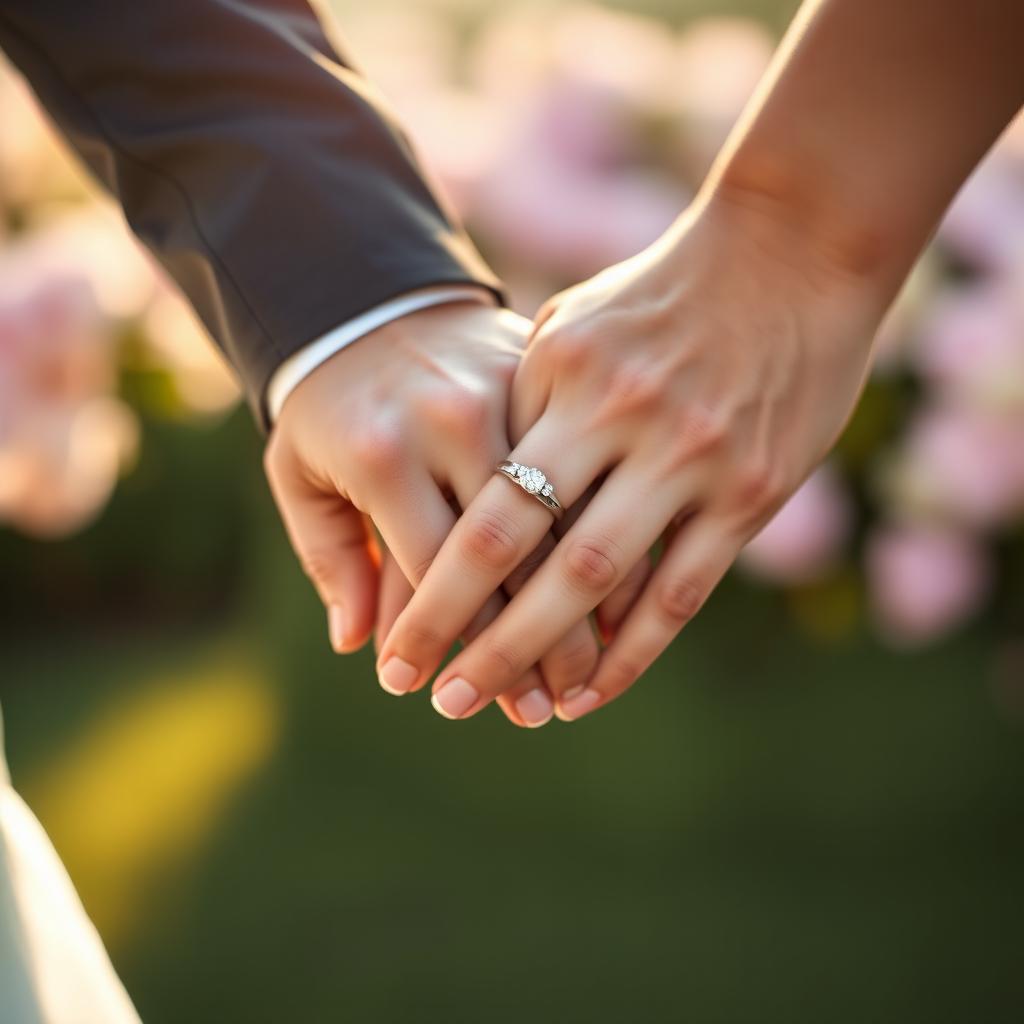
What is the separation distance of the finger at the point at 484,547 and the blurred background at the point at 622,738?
78cm

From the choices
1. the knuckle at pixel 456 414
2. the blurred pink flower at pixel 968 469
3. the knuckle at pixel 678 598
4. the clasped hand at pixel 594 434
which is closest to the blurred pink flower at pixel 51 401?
the clasped hand at pixel 594 434

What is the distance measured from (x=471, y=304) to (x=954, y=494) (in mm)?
861

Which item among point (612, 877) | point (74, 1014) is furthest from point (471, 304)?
point (612, 877)

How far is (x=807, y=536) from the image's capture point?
5.16 ft

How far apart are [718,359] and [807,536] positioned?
2.48ft

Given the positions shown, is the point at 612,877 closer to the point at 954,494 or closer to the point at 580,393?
the point at 954,494

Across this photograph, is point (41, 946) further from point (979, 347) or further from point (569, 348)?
point (979, 347)

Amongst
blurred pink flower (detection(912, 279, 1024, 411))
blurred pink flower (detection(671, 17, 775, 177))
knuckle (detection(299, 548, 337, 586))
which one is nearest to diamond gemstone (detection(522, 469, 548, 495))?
knuckle (detection(299, 548, 337, 586))

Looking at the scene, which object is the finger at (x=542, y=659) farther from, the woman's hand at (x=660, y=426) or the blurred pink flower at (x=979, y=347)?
the blurred pink flower at (x=979, y=347)

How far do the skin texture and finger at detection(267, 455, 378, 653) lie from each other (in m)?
0.10

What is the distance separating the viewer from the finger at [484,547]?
2.77 feet

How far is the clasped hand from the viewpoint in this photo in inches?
33.6

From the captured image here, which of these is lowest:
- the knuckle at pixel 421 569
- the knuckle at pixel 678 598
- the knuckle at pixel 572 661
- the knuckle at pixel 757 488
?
the knuckle at pixel 572 661

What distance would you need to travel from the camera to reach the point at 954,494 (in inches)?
60.4
